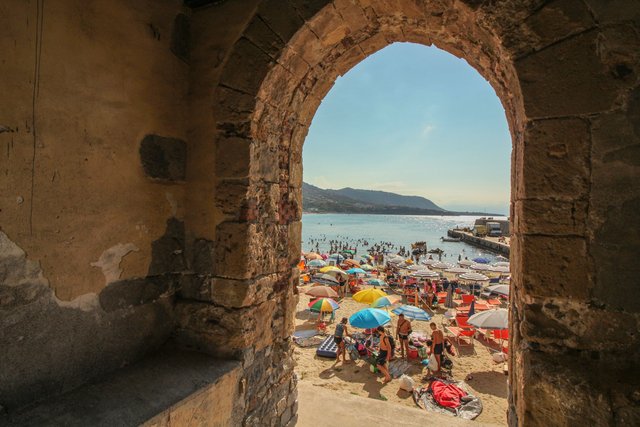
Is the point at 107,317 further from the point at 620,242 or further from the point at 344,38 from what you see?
the point at 620,242

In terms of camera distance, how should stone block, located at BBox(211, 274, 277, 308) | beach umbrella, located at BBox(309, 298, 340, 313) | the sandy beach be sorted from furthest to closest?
beach umbrella, located at BBox(309, 298, 340, 313)
the sandy beach
stone block, located at BBox(211, 274, 277, 308)

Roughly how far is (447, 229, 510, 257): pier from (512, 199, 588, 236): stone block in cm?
3655

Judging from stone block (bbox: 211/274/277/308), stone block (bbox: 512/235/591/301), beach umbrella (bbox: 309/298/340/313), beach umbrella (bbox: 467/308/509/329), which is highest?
stone block (bbox: 512/235/591/301)

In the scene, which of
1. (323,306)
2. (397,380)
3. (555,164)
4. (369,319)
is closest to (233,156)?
(555,164)

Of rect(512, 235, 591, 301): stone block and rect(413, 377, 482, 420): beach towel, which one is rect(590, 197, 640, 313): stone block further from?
rect(413, 377, 482, 420): beach towel

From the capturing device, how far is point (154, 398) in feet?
6.75

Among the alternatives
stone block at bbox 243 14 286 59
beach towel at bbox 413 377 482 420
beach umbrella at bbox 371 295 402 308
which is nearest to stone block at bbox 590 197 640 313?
stone block at bbox 243 14 286 59

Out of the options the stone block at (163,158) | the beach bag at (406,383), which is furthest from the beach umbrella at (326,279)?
the stone block at (163,158)

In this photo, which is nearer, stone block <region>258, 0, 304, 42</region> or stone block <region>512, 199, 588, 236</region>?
stone block <region>512, 199, 588, 236</region>

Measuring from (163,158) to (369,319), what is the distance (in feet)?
24.5

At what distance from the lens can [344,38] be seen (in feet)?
9.41

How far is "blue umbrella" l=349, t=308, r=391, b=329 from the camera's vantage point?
345 inches

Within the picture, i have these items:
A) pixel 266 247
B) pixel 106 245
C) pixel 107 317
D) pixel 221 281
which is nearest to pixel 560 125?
pixel 266 247

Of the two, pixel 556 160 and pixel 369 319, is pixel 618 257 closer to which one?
pixel 556 160
